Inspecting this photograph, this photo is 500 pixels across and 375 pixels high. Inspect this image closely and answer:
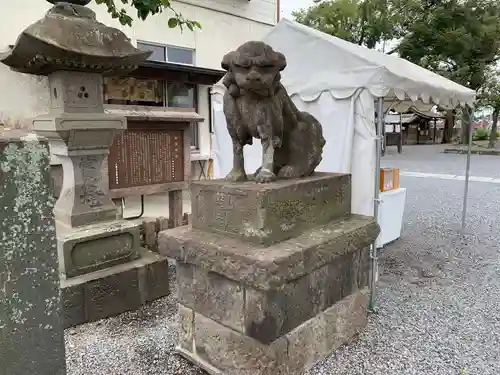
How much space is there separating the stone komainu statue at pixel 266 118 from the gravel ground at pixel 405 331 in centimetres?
142

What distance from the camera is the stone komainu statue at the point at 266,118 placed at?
2.36 metres

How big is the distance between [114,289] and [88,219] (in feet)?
2.27

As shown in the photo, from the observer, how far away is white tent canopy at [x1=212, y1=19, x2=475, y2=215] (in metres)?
3.75

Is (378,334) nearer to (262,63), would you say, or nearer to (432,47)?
(262,63)

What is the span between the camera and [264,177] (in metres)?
2.57

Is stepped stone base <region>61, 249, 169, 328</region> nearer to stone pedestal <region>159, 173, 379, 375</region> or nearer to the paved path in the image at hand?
stone pedestal <region>159, 173, 379, 375</region>

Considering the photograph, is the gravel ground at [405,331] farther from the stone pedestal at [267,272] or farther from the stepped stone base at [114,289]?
the stone pedestal at [267,272]

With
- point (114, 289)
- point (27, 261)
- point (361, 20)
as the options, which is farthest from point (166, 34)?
point (361, 20)

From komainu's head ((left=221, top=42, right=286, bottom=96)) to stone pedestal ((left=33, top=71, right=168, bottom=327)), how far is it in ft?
5.45

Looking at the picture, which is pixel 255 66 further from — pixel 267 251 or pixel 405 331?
pixel 405 331

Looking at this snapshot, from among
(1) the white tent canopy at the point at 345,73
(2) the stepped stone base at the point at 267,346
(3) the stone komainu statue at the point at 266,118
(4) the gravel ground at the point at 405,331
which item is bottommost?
(4) the gravel ground at the point at 405,331

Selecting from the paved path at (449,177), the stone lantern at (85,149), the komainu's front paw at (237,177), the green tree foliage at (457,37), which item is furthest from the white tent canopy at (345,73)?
the green tree foliage at (457,37)

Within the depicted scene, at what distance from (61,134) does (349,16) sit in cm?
1712

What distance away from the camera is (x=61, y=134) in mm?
3330
